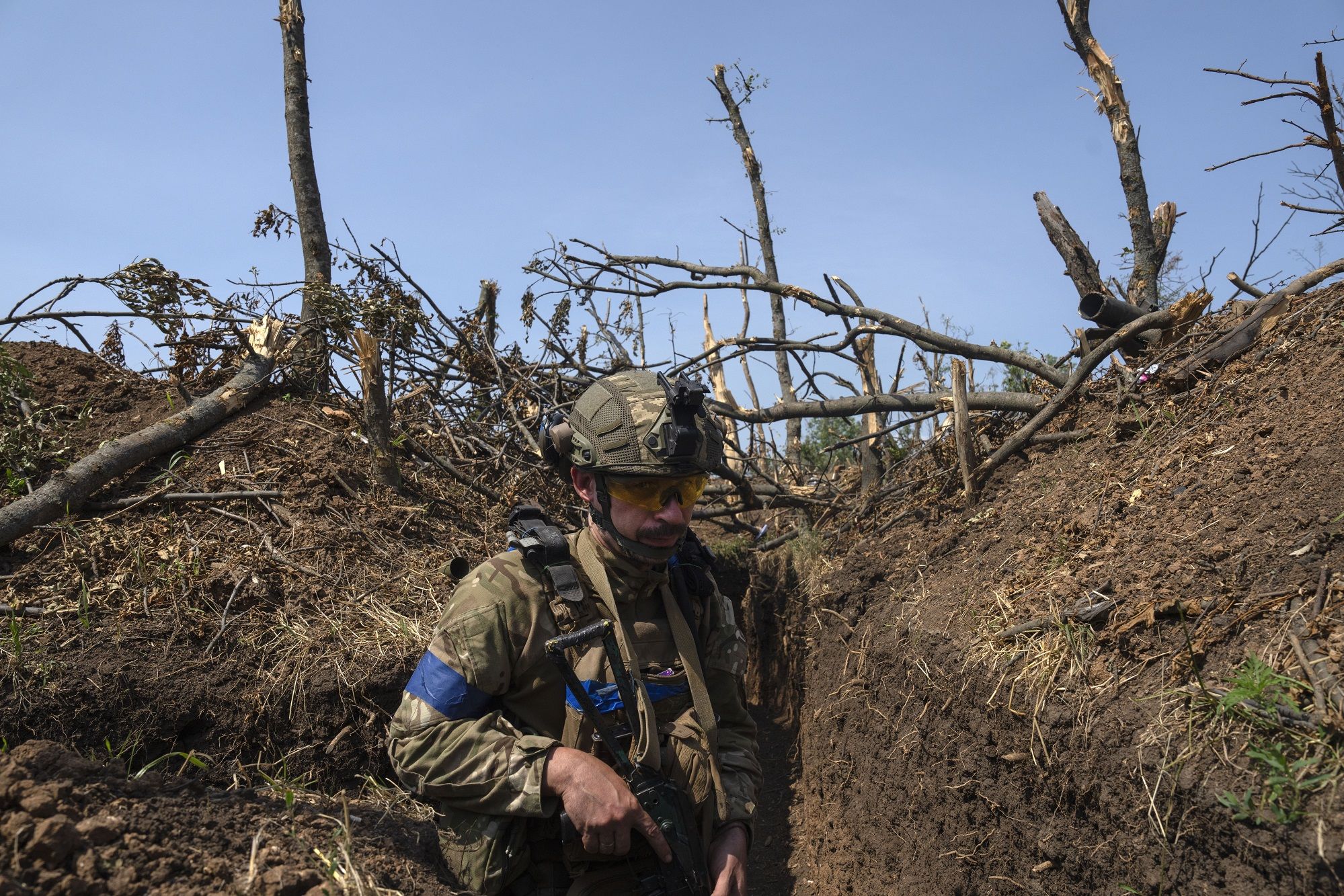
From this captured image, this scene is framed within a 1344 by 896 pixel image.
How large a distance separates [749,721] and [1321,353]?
311cm

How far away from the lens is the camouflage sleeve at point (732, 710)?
2.71m

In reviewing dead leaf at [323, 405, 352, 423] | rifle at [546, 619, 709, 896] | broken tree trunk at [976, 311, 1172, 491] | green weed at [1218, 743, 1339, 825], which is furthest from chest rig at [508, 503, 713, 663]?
dead leaf at [323, 405, 352, 423]

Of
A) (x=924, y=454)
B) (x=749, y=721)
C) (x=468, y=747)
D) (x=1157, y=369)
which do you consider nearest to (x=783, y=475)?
(x=924, y=454)

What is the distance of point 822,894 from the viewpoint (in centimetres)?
481

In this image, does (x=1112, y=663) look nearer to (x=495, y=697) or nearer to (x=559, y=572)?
(x=559, y=572)

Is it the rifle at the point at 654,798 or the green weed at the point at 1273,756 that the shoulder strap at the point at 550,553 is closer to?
the rifle at the point at 654,798

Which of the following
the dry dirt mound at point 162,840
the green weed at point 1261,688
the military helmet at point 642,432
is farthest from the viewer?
the military helmet at point 642,432

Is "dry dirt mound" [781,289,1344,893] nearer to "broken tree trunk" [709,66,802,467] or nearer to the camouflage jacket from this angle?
the camouflage jacket

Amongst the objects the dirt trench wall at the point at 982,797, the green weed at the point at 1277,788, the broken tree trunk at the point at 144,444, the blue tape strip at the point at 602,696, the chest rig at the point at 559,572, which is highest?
the broken tree trunk at the point at 144,444

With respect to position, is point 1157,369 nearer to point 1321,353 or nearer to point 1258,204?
point 1321,353

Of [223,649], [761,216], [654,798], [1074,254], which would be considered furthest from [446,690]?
[761,216]

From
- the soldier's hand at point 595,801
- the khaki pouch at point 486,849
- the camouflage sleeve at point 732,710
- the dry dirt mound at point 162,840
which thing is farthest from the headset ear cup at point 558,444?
the dry dirt mound at point 162,840

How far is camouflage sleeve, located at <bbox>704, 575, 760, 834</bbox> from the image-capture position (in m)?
2.71

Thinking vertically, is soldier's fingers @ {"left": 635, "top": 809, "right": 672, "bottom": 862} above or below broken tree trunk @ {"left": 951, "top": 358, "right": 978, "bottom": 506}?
below
